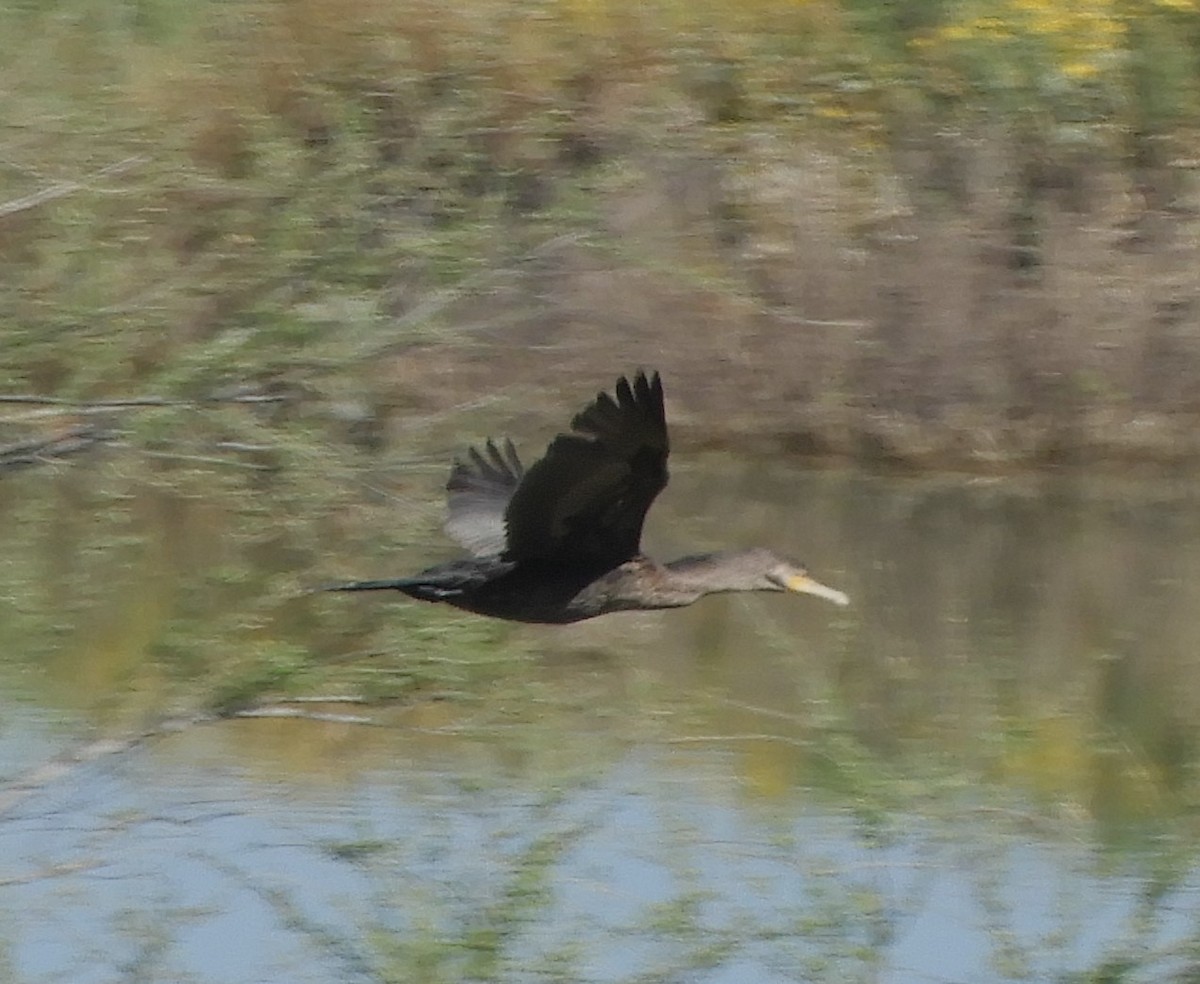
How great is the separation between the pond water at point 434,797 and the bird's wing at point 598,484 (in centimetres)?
49

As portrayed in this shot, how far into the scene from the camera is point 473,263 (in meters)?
5.96

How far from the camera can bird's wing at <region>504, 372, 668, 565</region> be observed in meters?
4.88

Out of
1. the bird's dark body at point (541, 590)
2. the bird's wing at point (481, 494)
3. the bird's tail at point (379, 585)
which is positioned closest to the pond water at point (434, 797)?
the bird's wing at point (481, 494)

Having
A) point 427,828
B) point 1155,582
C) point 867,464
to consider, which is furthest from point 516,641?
point 867,464

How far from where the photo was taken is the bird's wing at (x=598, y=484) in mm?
4875

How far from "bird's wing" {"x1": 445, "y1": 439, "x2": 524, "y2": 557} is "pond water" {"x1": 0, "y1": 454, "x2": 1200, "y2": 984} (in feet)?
0.30

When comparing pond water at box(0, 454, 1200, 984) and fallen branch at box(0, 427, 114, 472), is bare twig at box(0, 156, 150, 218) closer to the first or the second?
fallen branch at box(0, 427, 114, 472)

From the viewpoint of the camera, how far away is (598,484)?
5.09m

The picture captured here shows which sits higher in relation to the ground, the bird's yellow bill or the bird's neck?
the bird's neck

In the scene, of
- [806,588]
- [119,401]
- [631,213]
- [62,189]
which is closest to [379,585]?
[119,401]

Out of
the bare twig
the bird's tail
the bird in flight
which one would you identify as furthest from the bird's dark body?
the bare twig

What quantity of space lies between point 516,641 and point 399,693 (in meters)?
0.65

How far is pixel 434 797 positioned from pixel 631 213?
3.03 metres

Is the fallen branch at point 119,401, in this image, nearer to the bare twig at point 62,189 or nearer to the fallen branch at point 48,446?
the fallen branch at point 48,446
